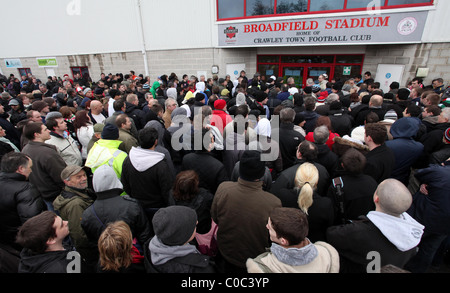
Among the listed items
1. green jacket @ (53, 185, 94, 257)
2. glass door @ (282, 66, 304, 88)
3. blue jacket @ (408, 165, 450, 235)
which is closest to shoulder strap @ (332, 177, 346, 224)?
blue jacket @ (408, 165, 450, 235)

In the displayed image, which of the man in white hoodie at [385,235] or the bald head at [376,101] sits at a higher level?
the bald head at [376,101]

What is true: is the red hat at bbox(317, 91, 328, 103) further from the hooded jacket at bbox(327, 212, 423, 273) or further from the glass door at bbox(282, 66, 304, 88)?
the glass door at bbox(282, 66, 304, 88)

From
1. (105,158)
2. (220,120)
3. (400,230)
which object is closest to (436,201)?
(400,230)

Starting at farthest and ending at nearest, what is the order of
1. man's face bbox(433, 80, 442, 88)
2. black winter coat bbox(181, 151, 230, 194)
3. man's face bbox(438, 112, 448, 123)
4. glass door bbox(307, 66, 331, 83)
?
glass door bbox(307, 66, 331, 83) < man's face bbox(433, 80, 442, 88) < man's face bbox(438, 112, 448, 123) < black winter coat bbox(181, 151, 230, 194)

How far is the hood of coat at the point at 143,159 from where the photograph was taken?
2.63m

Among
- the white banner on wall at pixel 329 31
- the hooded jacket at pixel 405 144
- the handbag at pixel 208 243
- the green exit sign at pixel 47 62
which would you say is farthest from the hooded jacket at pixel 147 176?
the green exit sign at pixel 47 62

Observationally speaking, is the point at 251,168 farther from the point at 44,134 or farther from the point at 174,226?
the point at 44,134

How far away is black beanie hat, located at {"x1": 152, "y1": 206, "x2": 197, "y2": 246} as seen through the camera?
5.30 ft

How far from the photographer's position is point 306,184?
210 cm

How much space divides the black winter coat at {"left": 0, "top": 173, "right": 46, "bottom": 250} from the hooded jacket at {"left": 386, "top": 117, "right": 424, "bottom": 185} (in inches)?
183

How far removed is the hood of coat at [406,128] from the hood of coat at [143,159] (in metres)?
3.44

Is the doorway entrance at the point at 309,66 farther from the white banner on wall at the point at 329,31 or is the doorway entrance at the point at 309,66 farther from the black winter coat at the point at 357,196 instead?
the black winter coat at the point at 357,196

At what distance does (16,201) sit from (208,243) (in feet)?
7.13

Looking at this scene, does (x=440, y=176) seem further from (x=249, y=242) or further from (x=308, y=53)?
(x=308, y=53)
